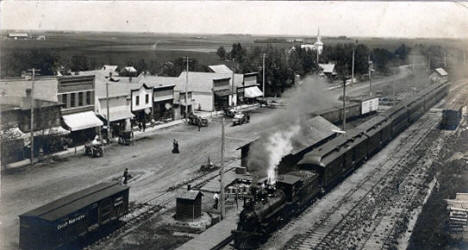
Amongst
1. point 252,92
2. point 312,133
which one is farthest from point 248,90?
point 312,133

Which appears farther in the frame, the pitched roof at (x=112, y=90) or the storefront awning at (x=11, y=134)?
the pitched roof at (x=112, y=90)

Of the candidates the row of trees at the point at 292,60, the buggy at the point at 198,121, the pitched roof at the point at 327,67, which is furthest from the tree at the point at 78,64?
the pitched roof at the point at 327,67

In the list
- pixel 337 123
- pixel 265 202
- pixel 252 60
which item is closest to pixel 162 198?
pixel 265 202

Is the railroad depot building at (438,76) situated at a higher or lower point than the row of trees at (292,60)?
lower

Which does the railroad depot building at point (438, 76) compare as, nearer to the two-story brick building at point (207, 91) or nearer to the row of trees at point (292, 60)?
the row of trees at point (292, 60)

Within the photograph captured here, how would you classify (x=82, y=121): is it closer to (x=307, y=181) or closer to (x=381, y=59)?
(x=307, y=181)

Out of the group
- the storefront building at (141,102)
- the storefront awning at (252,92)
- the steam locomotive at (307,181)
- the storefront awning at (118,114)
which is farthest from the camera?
the storefront awning at (252,92)

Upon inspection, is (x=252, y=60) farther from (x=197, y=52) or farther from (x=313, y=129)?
(x=197, y=52)
